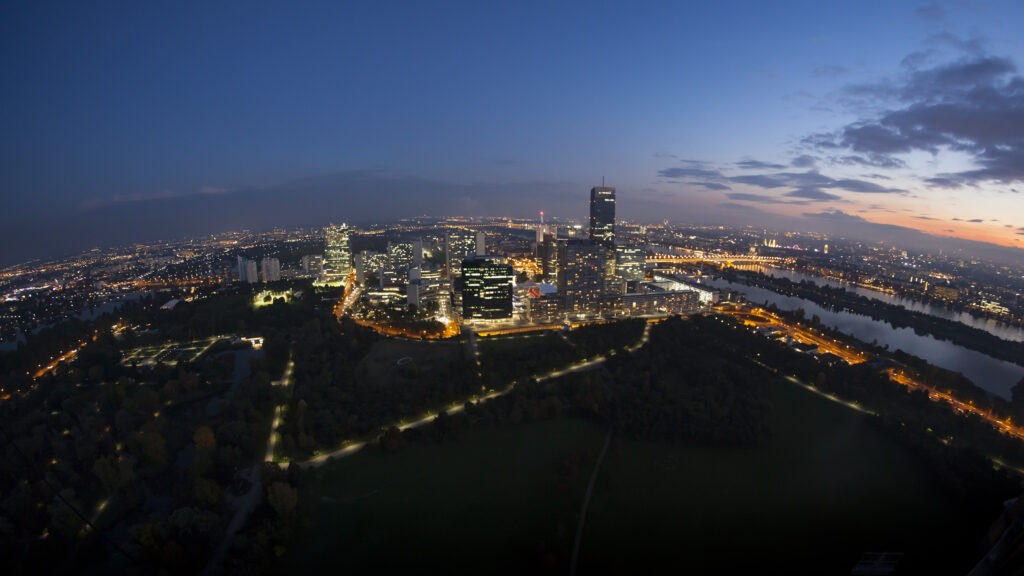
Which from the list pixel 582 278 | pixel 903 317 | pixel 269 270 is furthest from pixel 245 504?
pixel 903 317

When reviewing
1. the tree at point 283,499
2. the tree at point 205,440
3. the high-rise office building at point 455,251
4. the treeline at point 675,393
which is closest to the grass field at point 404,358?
the treeline at point 675,393

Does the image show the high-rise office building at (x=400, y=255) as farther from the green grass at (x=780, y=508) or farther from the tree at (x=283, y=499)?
the green grass at (x=780, y=508)

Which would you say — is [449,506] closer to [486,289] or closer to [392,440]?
[392,440]

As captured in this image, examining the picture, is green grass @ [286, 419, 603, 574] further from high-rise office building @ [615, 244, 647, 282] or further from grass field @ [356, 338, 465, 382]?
high-rise office building @ [615, 244, 647, 282]

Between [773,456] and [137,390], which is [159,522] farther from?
[773,456]

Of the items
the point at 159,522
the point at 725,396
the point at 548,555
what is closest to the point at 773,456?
the point at 725,396

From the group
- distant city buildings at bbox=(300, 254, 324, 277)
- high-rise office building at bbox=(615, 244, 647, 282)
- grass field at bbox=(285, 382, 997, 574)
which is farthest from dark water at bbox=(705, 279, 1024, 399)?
distant city buildings at bbox=(300, 254, 324, 277)
